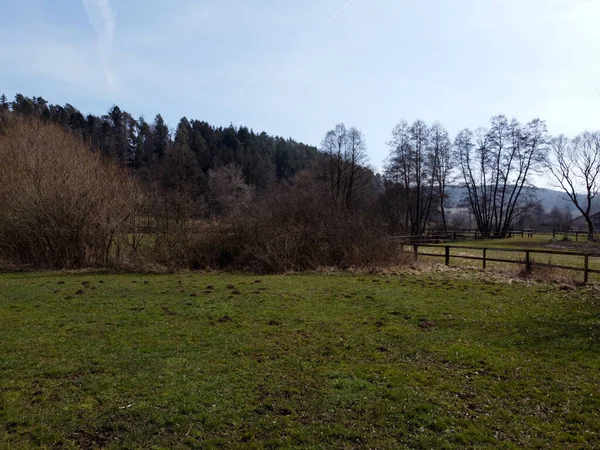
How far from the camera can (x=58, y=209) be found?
61.0 ft

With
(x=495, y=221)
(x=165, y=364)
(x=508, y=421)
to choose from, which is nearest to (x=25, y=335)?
(x=165, y=364)

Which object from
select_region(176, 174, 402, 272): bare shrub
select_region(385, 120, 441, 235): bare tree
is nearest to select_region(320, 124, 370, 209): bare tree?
select_region(385, 120, 441, 235): bare tree

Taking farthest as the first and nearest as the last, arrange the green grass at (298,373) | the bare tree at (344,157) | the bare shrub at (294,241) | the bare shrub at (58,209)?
1. the bare tree at (344,157)
2. the bare shrub at (58,209)
3. the bare shrub at (294,241)
4. the green grass at (298,373)

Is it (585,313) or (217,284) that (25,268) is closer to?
(217,284)

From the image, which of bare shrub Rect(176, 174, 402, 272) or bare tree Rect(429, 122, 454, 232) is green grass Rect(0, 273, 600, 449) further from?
bare tree Rect(429, 122, 454, 232)

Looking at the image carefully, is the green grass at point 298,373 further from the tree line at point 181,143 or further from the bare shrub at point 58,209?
the tree line at point 181,143

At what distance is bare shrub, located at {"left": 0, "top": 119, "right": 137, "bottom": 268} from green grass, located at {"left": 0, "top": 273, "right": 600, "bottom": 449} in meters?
8.88

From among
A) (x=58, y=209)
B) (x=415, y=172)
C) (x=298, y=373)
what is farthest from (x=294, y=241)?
(x=415, y=172)

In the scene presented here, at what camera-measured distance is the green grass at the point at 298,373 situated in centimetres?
388

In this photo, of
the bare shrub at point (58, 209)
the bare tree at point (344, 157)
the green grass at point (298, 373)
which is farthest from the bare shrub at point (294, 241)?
the bare tree at point (344, 157)

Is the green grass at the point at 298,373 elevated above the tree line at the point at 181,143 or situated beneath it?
situated beneath

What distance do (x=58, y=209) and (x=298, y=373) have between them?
1750 centimetres

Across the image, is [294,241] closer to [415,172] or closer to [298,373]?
[298,373]

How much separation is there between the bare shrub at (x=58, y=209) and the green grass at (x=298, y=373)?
8876mm
